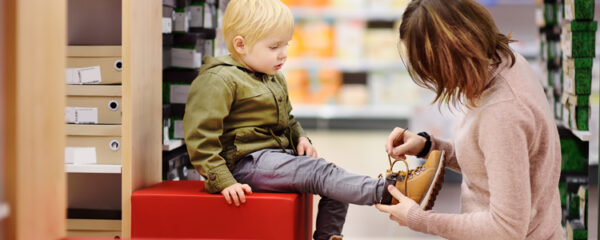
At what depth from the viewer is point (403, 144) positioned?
1932 mm

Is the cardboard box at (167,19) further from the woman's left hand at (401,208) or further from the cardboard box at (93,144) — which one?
the woman's left hand at (401,208)

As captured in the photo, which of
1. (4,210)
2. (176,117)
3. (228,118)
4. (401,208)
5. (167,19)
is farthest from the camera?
(176,117)

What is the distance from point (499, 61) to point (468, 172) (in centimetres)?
Answer: 28

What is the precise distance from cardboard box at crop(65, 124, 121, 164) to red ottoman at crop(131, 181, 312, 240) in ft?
0.99

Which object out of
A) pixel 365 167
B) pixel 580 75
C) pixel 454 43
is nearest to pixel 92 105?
pixel 454 43

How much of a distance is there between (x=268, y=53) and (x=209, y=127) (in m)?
0.30

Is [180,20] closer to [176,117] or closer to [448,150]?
[176,117]

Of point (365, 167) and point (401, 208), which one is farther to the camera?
point (365, 167)

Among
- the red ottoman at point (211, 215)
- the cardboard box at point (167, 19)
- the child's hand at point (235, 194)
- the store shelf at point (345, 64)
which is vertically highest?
the cardboard box at point (167, 19)

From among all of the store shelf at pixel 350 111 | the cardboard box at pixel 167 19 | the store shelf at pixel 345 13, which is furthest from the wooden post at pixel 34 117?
the store shelf at pixel 350 111

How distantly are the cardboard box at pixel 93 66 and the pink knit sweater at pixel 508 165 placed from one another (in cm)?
118

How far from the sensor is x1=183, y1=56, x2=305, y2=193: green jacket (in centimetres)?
200

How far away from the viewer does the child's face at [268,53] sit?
2.11m

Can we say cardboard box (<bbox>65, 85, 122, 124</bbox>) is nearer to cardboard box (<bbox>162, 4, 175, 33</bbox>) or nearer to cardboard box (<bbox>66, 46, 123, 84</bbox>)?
cardboard box (<bbox>66, 46, 123, 84</bbox>)
